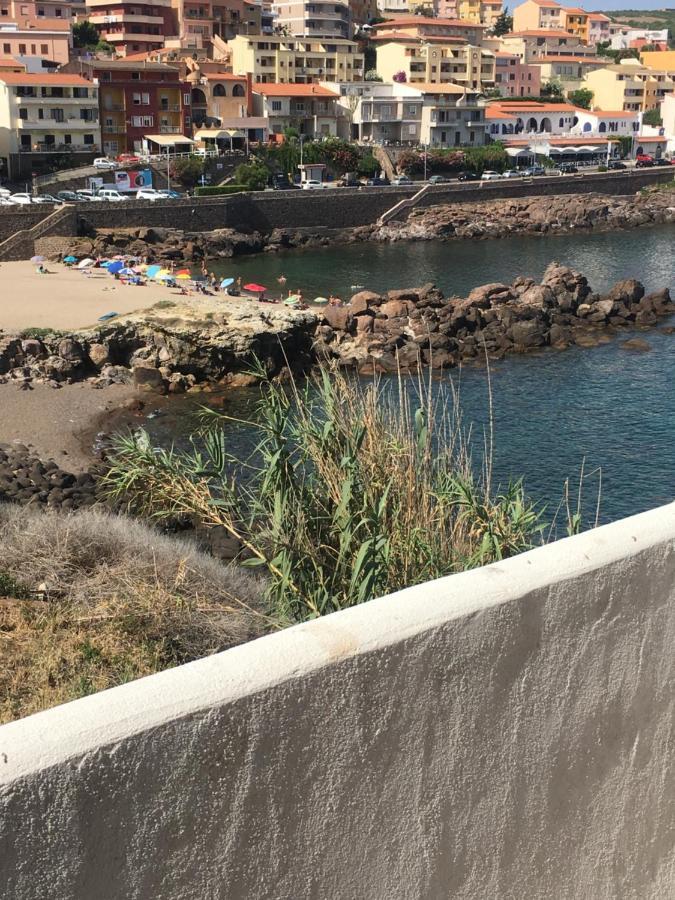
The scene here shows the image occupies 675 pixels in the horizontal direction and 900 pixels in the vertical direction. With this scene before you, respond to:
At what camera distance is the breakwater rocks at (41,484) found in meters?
19.6

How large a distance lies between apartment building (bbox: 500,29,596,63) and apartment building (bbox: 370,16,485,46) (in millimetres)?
7622

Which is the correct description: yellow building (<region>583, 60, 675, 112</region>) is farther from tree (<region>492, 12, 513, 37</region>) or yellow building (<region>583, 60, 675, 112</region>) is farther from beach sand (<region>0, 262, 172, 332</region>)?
beach sand (<region>0, 262, 172, 332</region>)

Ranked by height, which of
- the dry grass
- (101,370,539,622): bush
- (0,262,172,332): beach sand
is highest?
(101,370,539,622): bush

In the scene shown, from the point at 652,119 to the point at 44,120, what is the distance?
5404 cm

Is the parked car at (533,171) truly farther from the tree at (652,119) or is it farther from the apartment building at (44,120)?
the apartment building at (44,120)

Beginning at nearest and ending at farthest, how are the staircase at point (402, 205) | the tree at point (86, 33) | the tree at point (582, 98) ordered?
the staircase at point (402, 205) < the tree at point (86, 33) < the tree at point (582, 98)

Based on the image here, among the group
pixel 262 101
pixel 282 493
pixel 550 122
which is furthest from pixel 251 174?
pixel 282 493

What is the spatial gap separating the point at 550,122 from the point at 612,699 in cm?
8572

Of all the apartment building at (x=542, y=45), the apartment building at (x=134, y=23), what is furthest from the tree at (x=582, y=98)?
the apartment building at (x=134, y=23)

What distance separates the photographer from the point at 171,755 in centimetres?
269

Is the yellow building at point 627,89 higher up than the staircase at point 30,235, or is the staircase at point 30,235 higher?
the yellow building at point 627,89

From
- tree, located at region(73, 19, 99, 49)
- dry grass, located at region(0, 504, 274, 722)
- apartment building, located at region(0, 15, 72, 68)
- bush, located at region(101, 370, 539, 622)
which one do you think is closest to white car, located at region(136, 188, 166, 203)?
apartment building, located at region(0, 15, 72, 68)

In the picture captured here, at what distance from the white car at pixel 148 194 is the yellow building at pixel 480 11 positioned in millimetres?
78053

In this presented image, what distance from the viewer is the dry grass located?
27.9ft
